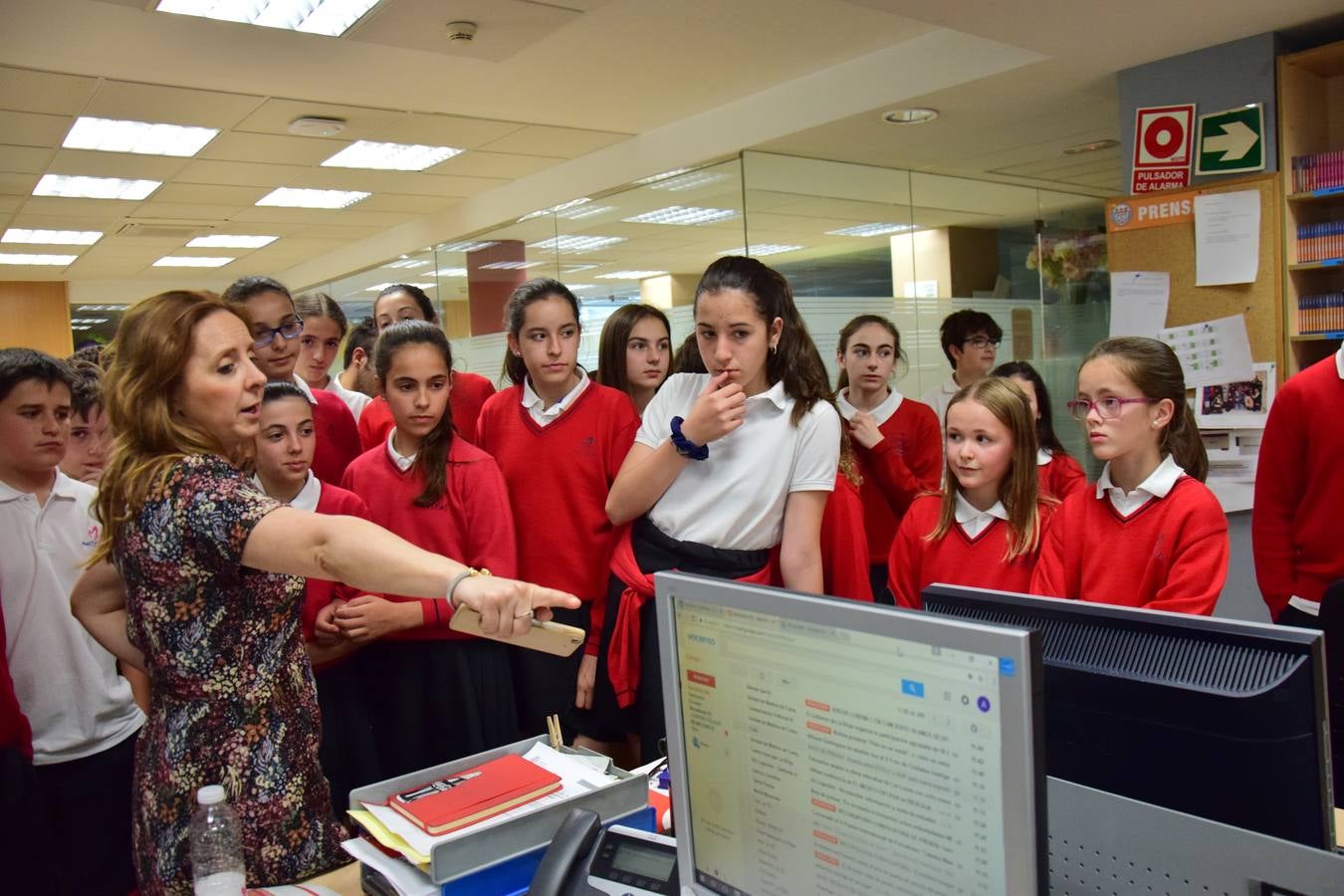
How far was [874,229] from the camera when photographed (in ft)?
18.4

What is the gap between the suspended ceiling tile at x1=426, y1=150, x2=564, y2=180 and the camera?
5.93 meters

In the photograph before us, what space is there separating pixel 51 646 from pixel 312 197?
17.0 feet

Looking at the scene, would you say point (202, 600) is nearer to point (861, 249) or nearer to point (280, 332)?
point (280, 332)

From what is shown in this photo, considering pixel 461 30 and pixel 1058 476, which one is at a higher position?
pixel 461 30

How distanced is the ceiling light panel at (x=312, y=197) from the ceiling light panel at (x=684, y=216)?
2.13 metres

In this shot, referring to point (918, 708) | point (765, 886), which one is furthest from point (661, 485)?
point (918, 708)

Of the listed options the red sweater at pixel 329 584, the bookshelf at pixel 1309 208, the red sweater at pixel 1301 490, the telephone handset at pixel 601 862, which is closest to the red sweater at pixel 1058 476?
the red sweater at pixel 1301 490

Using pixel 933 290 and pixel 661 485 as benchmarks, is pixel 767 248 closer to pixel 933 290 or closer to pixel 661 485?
pixel 933 290

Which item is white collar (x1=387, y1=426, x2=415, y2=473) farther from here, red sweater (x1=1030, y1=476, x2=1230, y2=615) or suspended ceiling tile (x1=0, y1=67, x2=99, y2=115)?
suspended ceiling tile (x1=0, y1=67, x2=99, y2=115)

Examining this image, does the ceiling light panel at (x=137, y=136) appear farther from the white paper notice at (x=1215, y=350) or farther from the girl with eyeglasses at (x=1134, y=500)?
the white paper notice at (x=1215, y=350)

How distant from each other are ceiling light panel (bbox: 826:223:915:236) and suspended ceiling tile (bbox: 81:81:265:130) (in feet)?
10.3

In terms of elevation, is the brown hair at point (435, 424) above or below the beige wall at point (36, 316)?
below

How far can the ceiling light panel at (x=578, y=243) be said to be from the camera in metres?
Result: 6.20

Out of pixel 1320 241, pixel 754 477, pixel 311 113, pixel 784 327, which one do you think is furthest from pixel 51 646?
pixel 1320 241
